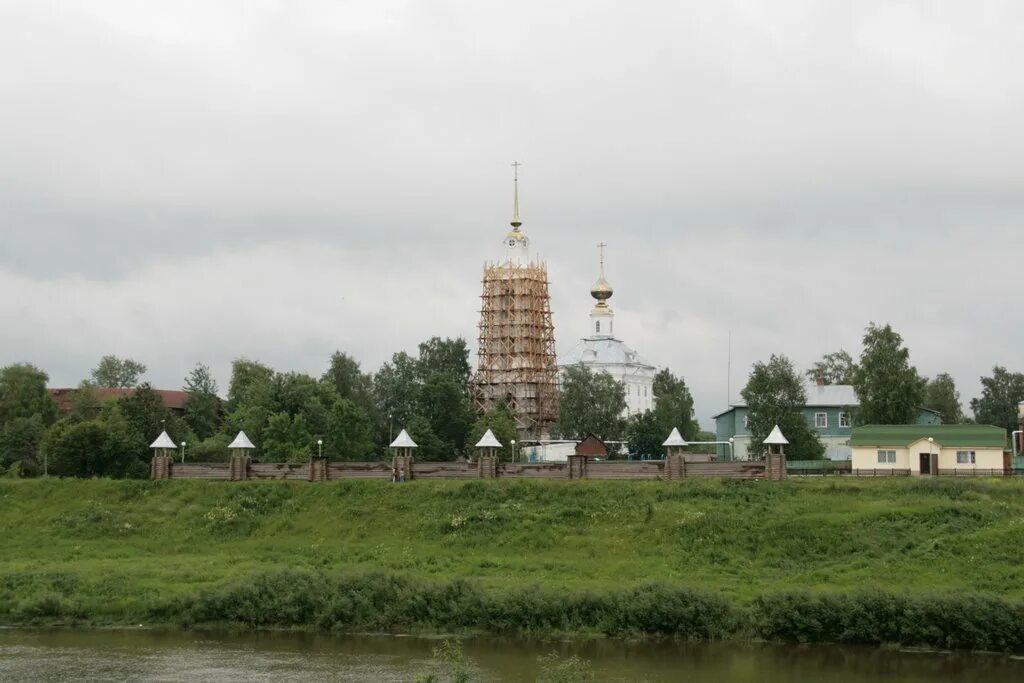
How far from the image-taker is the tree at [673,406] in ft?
268

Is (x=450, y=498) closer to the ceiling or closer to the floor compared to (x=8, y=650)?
closer to the ceiling

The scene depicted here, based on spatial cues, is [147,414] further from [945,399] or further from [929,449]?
[945,399]

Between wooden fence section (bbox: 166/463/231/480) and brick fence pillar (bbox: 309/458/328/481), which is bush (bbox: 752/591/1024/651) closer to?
brick fence pillar (bbox: 309/458/328/481)

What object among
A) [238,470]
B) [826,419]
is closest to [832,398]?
[826,419]

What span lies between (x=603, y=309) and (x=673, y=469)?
2687 inches

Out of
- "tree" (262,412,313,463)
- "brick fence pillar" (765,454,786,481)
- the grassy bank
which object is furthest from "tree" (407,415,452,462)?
"brick fence pillar" (765,454,786,481)

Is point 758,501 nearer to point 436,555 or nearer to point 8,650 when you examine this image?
point 436,555

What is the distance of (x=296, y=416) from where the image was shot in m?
63.3

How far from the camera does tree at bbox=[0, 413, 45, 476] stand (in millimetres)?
63062

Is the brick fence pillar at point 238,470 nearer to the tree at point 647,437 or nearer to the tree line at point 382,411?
the tree line at point 382,411

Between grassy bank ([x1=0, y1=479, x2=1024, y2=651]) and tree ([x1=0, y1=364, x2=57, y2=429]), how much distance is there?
3219 cm

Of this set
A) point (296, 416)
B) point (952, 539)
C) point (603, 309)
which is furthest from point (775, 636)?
point (603, 309)

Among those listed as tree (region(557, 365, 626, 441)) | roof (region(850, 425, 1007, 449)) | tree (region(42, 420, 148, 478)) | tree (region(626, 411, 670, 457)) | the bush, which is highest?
tree (region(557, 365, 626, 441))

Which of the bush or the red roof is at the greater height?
the red roof
